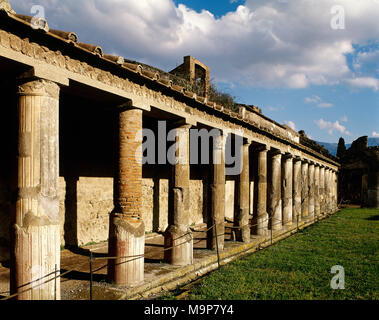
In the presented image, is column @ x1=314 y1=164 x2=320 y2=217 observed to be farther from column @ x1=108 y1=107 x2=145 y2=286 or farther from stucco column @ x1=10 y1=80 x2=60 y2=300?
stucco column @ x1=10 y1=80 x2=60 y2=300

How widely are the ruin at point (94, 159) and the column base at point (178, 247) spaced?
0.02 meters

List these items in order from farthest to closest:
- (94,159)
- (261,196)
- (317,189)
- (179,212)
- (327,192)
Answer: (327,192), (317,189), (261,196), (94,159), (179,212)

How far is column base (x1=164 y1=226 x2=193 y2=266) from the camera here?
6809 mm

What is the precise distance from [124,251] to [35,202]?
6.18ft

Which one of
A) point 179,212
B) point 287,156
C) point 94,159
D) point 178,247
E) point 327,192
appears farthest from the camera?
point 327,192

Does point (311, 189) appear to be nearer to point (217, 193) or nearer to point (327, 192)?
point (327, 192)

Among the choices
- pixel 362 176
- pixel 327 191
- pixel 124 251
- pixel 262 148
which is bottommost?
pixel 327 191

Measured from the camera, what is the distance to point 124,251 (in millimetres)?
5391

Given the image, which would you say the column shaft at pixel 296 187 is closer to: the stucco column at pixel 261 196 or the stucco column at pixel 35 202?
the stucco column at pixel 261 196

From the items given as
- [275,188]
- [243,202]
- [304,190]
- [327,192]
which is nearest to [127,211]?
[243,202]

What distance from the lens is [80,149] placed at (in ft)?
26.5

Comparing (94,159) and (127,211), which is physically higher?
(94,159)
